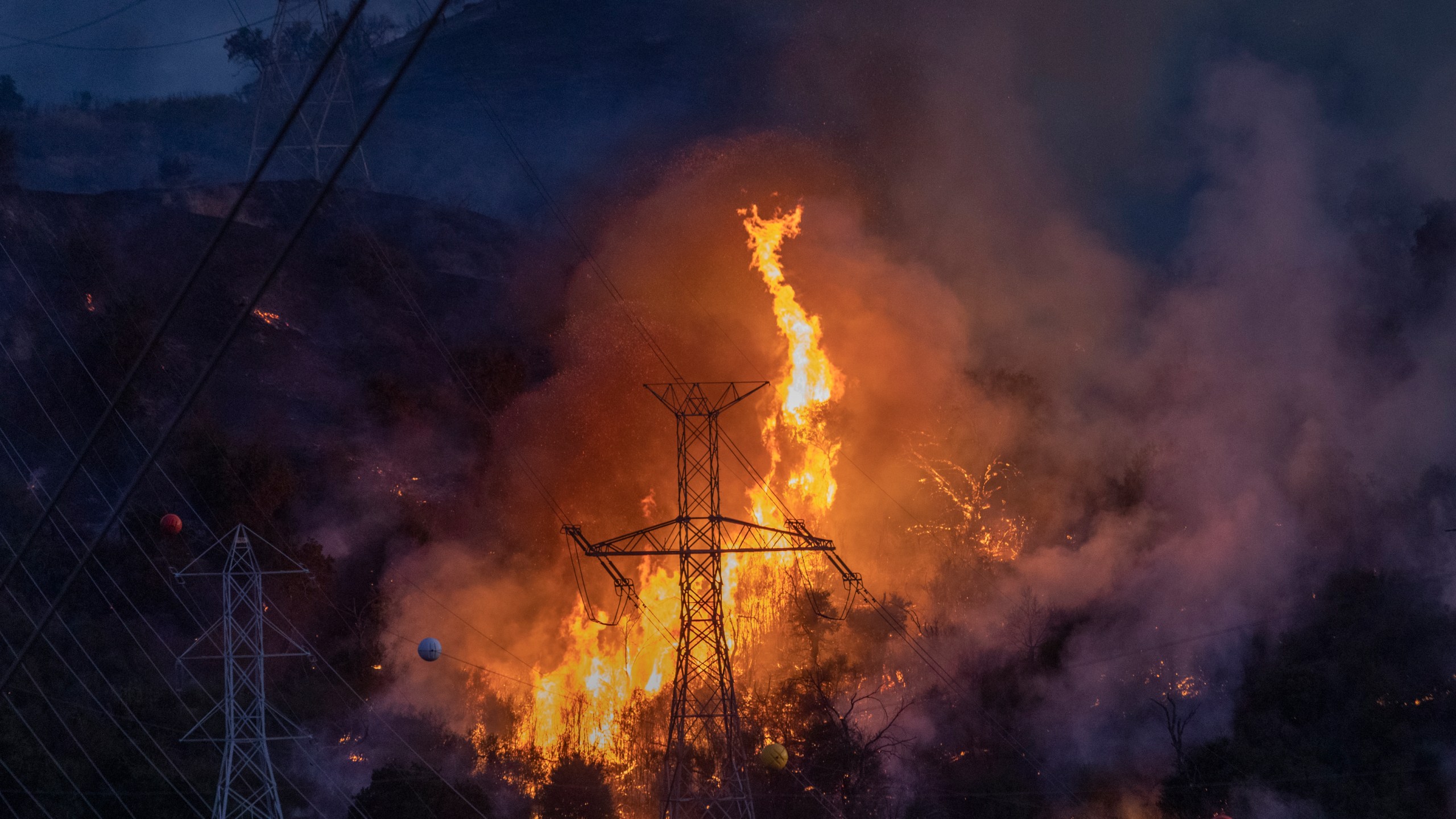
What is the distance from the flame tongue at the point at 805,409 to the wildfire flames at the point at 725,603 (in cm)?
5

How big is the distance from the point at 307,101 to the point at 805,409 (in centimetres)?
3795

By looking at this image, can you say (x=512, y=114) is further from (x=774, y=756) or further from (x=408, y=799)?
(x=774, y=756)

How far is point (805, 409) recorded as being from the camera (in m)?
64.7

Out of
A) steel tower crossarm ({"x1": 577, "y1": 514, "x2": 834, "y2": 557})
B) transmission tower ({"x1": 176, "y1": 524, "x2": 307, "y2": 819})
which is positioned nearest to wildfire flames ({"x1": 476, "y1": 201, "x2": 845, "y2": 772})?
steel tower crossarm ({"x1": 577, "y1": 514, "x2": 834, "y2": 557})

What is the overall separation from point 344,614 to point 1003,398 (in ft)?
130

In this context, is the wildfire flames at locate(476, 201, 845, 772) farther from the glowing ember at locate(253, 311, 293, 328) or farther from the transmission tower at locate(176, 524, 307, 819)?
the glowing ember at locate(253, 311, 293, 328)

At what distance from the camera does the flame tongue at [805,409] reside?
209 feet

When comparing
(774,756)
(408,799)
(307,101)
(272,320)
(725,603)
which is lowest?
(774,756)

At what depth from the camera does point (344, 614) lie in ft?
188

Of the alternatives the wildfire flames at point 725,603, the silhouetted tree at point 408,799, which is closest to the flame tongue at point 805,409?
the wildfire flames at point 725,603

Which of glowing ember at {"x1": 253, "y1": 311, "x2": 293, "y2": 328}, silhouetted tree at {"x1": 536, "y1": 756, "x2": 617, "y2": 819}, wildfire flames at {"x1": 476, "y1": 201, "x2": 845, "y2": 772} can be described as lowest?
silhouetted tree at {"x1": 536, "y1": 756, "x2": 617, "y2": 819}

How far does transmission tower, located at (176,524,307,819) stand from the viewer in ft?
104

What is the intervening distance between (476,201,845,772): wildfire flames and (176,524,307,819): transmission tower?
12250 millimetres

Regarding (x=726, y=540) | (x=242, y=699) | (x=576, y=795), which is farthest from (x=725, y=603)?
(x=242, y=699)
